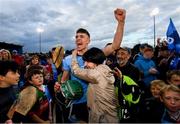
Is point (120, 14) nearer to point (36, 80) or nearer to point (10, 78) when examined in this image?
point (36, 80)

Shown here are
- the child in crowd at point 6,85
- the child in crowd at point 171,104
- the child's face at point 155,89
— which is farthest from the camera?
the child's face at point 155,89

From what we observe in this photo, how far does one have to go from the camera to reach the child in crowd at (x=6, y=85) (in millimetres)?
4691

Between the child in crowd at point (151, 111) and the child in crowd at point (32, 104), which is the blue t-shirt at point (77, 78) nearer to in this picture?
the child in crowd at point (32, 104)

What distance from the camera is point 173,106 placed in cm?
453

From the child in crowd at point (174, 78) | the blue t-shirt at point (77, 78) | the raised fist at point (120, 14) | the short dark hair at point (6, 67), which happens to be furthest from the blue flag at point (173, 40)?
the short dark hair at point (6, 67)

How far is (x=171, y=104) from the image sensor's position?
4551 millimetres

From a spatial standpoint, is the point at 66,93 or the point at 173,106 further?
the point at 66,93

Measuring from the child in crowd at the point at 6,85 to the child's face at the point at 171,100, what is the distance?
201cm

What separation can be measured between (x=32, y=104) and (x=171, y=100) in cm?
187

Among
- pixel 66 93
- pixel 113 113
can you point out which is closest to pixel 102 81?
pixel 113 113

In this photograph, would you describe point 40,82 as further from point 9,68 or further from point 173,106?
point 173,106

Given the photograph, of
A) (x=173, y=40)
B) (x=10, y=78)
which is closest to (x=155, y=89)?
(x=10, y=78)

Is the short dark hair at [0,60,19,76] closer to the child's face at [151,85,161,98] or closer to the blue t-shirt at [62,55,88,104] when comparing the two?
the blue t-shirt at [62,55,88,104]

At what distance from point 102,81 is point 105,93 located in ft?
0.53
